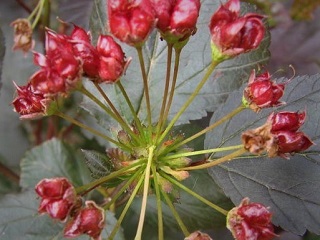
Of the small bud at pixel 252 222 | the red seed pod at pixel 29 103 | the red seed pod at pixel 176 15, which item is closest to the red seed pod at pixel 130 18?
the red seed pod at pixel 176 15

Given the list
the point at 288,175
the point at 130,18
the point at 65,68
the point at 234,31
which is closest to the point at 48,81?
the point at 65,68

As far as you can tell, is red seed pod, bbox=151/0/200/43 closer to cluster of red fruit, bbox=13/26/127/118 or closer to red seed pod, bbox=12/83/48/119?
cluster of red fruit, bbox=13/26/127/118

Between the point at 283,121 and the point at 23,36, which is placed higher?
the point at 23,36

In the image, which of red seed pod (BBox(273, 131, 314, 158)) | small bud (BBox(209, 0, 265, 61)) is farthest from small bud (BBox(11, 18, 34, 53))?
red seed pod (BBox(273, 131, 314, 158))

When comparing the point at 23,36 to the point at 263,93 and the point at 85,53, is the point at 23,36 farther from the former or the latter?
the point at 263,93

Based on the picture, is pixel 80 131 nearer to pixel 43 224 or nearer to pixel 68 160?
pixel 68 160

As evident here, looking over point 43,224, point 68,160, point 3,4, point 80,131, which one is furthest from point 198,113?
point 3,4

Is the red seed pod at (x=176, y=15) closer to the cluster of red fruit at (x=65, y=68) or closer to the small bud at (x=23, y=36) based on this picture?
the cluster of red fruit at (x=65, y=68)
